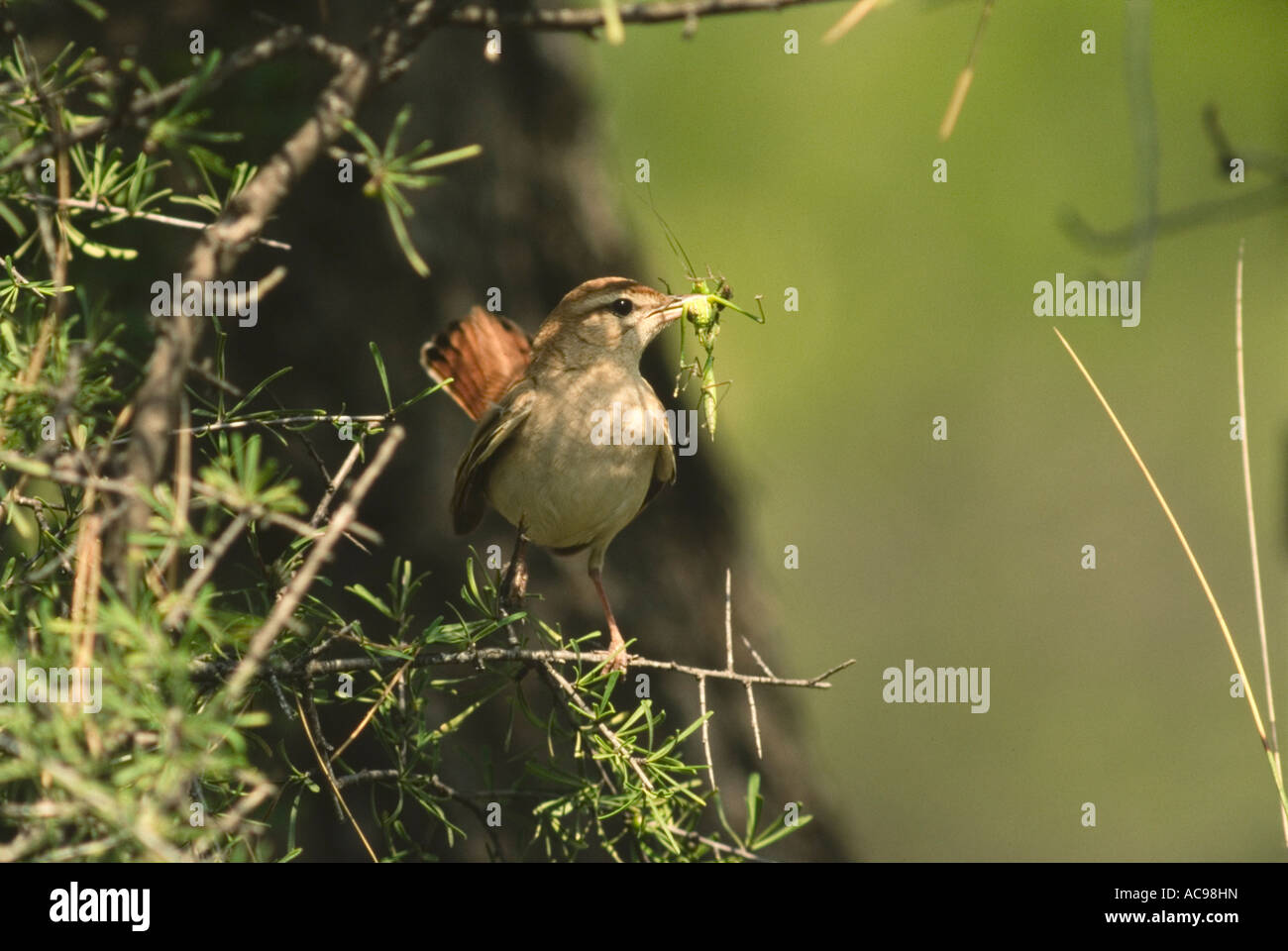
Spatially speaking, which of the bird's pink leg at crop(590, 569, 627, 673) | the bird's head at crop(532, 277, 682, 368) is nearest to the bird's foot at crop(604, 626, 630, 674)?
the bird's pink leg at crop(590, 569, 627, 673)

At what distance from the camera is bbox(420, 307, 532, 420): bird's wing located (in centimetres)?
399

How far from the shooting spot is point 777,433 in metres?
7.29

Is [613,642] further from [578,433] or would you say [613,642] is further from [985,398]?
[985,398]

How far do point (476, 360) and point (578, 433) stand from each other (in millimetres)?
663

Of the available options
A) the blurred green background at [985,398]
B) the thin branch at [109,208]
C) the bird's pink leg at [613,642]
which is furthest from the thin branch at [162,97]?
the blurred green background at [985,398]

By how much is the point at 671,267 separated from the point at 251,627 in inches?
158

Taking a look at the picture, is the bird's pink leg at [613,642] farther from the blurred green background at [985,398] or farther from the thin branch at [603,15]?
the blurred green background at [985,398]

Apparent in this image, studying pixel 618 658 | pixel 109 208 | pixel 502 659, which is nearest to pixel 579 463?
pixel 618 658

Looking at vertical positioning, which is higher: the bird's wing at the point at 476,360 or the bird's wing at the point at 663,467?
the bird's wing at the point at 476,360

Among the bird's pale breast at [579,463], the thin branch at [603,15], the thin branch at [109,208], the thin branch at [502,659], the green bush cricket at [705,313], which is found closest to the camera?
the thin branch at [603,15]

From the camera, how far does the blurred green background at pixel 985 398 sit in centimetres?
559

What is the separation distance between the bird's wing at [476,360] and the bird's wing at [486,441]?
0.26 m

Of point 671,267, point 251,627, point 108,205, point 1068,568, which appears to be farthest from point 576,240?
point 1068,568
